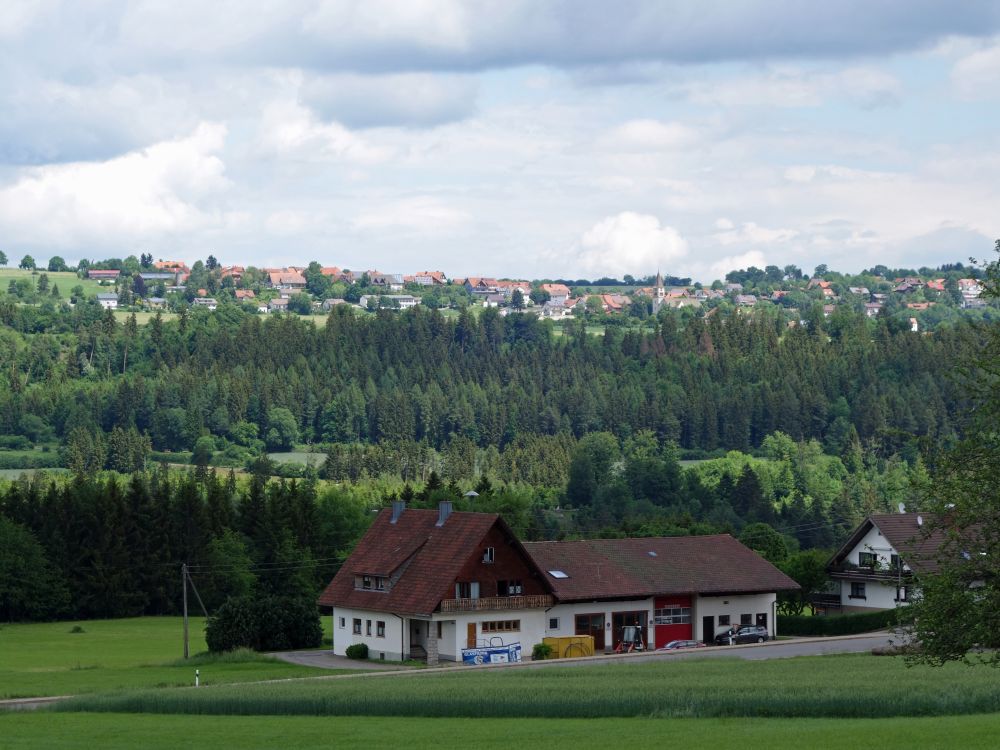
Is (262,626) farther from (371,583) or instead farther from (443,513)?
(443,513)

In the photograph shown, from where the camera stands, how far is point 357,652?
69.5 m

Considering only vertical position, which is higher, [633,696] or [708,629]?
[633,696]

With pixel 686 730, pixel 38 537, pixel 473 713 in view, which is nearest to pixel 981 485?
pixel 686 730

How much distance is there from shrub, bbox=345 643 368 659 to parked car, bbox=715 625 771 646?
16708mm

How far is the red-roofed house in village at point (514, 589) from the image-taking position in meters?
68.8

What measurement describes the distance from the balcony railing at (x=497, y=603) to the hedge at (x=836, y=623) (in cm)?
1466

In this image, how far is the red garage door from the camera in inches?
2916

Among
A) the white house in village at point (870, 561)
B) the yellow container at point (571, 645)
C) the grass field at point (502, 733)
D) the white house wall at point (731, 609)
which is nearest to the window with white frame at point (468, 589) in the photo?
the yellow container at point (571, 645)

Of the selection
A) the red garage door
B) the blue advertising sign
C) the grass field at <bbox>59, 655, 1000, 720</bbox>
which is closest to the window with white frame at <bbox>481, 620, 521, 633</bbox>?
the blue advertising sign

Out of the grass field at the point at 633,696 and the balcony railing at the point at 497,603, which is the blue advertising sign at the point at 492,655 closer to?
the balcony railing at the point at 497,603

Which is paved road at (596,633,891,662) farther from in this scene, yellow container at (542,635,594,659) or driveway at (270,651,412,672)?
driveway at (270,651,412,672)

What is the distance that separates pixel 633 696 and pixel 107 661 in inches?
1449

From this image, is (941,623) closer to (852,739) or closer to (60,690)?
(852,739)

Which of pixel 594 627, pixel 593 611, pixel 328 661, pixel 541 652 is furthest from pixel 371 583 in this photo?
pixel 594 627
